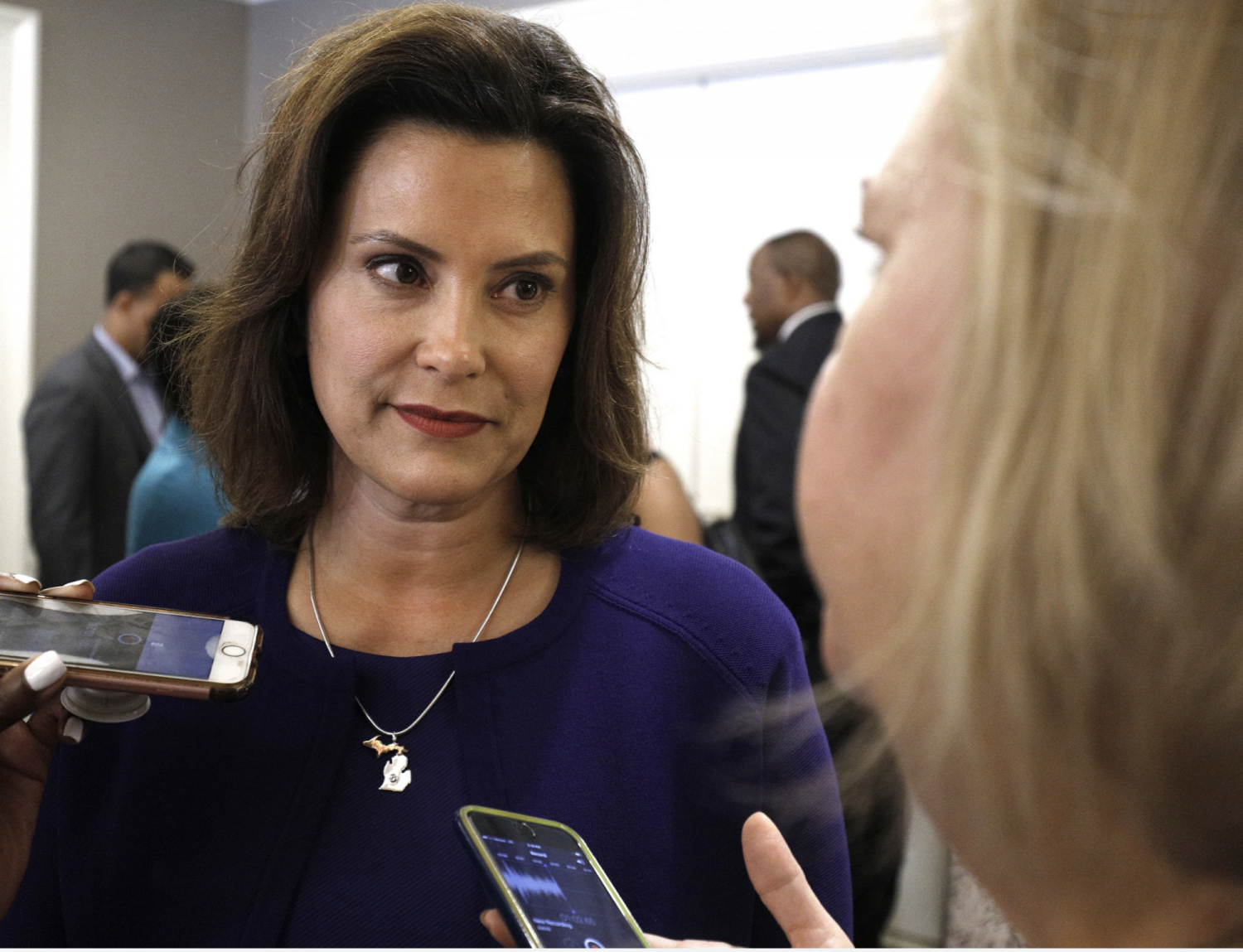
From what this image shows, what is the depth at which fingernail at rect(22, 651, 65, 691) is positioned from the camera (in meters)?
0.88

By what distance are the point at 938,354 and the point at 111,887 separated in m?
1.03

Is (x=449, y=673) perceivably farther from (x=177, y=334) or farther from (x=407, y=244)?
(x=177, y=334)

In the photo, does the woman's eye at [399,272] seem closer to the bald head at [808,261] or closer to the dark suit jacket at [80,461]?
the bald head at [808,261]

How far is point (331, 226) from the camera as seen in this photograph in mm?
1184

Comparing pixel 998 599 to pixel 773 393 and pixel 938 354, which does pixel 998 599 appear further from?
pixel 773 393

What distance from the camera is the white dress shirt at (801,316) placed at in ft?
12.3

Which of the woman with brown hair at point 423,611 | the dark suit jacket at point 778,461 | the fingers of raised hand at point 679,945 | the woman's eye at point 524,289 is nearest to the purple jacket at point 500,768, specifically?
the woman with brown hair at point 423,611

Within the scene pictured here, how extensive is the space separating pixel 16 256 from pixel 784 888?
5174mm

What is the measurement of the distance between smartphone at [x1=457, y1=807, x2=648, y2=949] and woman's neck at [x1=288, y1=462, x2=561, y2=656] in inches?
13.3

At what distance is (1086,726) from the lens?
1.21ft

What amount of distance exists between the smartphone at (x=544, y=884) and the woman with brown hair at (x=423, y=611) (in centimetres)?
19

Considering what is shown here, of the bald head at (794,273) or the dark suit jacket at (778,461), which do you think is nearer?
the dark suit jacket at (778,461)

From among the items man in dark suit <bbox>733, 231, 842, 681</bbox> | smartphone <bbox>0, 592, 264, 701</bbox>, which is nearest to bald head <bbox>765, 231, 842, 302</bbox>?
man in dark suit <bbox>733, 231, 842, 681</bbox>

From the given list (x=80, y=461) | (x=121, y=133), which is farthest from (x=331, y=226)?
(x=121, y=133)
